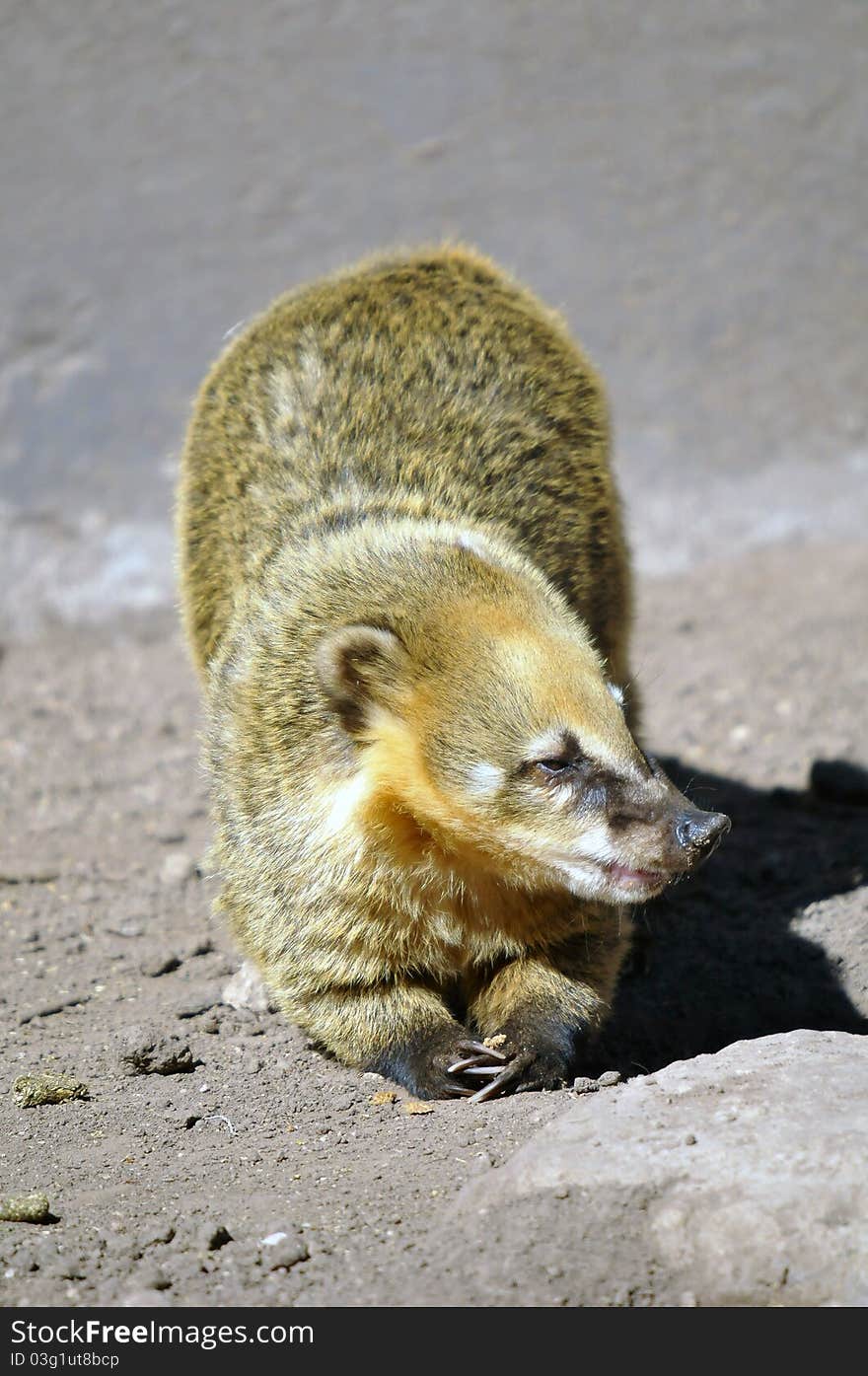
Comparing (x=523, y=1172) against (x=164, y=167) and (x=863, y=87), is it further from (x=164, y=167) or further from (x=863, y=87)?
(x=863, y=87)

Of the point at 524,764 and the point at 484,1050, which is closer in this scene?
the point at 524,764

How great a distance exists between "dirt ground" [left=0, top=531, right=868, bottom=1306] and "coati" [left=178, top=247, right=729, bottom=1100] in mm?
395

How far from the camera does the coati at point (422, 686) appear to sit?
3.66m

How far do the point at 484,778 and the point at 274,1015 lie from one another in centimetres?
138

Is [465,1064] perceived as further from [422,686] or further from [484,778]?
[422,686]

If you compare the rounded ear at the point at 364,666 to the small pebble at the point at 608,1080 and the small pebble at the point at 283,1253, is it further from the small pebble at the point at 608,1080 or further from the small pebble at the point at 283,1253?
the small pebble at the point at 283,1253

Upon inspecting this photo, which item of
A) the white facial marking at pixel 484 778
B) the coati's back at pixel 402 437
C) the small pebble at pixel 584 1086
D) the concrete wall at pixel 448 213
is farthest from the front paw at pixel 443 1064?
the concrete wall at pixel 448 213

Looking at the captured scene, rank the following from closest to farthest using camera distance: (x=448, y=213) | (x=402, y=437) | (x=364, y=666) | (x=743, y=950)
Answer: (x=364, y=666)
(x=402, y=437)
(x=743, y=950)
(x=448, y=213)

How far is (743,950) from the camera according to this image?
4965 mm

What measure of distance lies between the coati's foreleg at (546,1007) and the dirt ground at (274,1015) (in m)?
0.17

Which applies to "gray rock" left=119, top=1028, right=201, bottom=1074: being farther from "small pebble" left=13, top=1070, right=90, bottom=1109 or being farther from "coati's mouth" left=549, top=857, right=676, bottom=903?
"coati's mouth" left=549, top=857, right=676, bottom=903

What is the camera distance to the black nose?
3588 millimetres

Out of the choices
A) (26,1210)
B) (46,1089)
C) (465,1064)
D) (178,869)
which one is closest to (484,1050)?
(465,1064)
